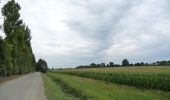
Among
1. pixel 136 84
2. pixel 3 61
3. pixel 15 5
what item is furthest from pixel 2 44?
pixel 15 5

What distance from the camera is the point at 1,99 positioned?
78.8 ft

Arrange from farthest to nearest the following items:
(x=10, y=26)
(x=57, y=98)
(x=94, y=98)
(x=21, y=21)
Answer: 1. (x=21, y=21)
2. (x=10, y=26)
3. (x=57, y=98)
4. (x=94, y=98)

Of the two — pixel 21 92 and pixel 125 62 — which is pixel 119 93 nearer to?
pixel 21 92

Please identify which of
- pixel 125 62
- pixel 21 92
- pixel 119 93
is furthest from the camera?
pixel 125 62

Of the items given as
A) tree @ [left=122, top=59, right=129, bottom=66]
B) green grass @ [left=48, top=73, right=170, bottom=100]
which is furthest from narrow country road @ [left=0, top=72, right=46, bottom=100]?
tree @ [left=122, top=59, right=129, bottom=66]

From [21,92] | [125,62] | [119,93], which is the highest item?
[125,62]

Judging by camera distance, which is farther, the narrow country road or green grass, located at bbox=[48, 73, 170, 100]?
the narrow country road

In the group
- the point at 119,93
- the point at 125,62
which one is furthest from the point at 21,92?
the point at 125,62

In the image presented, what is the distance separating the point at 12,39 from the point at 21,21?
20.5 feet

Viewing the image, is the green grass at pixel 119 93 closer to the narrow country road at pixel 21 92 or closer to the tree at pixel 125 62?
the narrow country road at pixel 21 92

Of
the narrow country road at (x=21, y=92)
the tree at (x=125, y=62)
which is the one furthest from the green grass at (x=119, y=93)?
the tree at (x=125, y=62)

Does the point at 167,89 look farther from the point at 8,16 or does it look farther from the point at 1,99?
the point at 8,16

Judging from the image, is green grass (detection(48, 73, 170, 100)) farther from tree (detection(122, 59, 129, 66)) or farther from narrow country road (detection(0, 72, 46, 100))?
tree (detection(122, 59, 129, 66))

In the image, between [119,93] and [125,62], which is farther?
[125,62]
